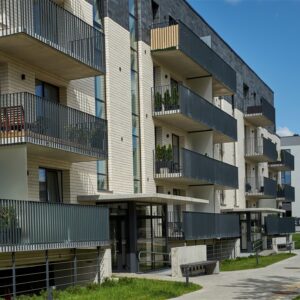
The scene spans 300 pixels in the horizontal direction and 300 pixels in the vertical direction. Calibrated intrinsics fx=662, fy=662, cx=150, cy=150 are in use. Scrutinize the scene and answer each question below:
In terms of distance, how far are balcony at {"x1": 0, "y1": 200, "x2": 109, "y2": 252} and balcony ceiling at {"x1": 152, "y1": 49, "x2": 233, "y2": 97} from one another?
34.1 ft

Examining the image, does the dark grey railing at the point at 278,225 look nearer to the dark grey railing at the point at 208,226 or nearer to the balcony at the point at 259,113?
the balcony at the point at 259,113

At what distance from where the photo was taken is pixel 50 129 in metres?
18.2

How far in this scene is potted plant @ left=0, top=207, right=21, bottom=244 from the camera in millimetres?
15664

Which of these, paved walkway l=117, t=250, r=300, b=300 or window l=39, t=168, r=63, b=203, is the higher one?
window l=39, t=168, r=63, b=203

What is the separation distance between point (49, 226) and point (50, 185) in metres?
3.80

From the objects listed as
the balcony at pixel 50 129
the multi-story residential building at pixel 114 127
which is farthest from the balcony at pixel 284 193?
the balcony at pixel 50 129

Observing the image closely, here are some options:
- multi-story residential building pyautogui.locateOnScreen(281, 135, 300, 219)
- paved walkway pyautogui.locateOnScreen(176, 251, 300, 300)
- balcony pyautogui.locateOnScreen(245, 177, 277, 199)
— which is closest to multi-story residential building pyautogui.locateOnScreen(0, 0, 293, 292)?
paved walkway pyautogui.locateOnScreen(176, 251, 300, 300)

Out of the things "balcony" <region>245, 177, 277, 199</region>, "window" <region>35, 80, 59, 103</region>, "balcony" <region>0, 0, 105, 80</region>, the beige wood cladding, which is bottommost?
"balcony" <region>245, 177, 277, 199</region>

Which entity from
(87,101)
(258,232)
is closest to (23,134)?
(87,101)

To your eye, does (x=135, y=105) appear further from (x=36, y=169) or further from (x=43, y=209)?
(x=43, y=209)

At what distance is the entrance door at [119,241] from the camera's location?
23.8m

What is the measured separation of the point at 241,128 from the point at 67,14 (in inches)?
1077

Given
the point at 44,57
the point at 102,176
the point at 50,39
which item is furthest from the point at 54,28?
the point at 102,176

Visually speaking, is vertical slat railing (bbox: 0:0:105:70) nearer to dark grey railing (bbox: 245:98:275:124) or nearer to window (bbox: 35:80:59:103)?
window (bbox: 35:80:59:103)
